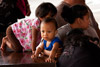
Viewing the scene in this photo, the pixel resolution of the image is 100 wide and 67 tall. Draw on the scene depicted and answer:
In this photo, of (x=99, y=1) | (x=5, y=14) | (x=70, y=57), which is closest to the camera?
(x=70, y=57)

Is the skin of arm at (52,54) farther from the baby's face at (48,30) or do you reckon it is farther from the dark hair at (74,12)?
the dark hair at (74,12)

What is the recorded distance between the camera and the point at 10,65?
1.37 m

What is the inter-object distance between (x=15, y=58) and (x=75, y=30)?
0.49 meters

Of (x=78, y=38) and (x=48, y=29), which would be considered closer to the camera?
(x=78, y=38)

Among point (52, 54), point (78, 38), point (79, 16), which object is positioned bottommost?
point (52, 54)

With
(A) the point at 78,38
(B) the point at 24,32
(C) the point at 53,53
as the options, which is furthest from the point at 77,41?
(B) the point at 24,32

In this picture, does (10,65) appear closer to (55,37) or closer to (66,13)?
(55,37)

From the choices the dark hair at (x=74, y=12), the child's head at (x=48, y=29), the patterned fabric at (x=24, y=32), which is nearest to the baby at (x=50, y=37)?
the child's head at (x=48, y=29)

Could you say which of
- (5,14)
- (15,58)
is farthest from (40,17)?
(5,14)

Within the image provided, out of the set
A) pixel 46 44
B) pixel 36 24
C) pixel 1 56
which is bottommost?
pixel 1 56

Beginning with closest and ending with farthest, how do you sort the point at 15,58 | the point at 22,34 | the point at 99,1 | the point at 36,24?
the point at 15,58
the point at 36,24
the point at 22,34
the point at 99,1

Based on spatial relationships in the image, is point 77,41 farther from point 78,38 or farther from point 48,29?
point 48,29

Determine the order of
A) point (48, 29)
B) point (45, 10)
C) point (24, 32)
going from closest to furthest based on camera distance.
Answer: point (48, 29)
point (45, 10)
point (24, 32)

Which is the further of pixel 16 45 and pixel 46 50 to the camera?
pixel 16 45
